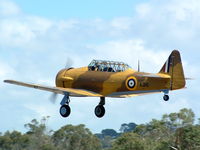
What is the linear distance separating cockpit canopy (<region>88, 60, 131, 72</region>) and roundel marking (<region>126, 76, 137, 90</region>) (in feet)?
3.34

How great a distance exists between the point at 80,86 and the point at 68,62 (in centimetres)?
366

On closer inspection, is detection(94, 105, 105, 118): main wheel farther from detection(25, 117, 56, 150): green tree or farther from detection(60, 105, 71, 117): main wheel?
detection(25, 117, 56, 150): green tree

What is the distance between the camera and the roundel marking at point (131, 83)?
31797mm

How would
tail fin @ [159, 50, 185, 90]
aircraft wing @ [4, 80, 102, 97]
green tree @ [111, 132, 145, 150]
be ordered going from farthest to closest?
1. green tree @ [111, 132, 145, 150]
2. aircraft wing @ [4, 80, 102, 97]
3. tail fin @ [159, 50, 185, 90]

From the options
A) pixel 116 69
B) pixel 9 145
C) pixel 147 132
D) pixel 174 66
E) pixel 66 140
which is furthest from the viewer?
pixel 9 145

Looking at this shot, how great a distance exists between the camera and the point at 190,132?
62.1 m

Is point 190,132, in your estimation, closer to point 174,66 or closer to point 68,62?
point 68,62

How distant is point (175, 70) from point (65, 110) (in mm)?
6370

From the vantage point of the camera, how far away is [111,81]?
107 feet

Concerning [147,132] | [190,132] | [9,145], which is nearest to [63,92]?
[190,132]

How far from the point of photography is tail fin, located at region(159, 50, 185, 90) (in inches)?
1211

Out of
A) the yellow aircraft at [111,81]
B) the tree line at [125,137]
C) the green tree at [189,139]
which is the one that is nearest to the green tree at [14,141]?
the tree line at [125,137]

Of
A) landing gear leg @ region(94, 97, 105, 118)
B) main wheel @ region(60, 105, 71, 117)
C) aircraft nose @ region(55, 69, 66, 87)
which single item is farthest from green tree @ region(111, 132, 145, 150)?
→ main wheel @ region(60, 105, 71, 117)

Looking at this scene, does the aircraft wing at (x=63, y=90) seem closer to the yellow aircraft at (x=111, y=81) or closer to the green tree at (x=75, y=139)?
the yellow aircraft at (x=111, y=81)
